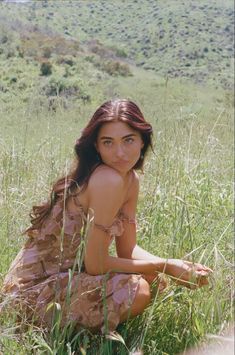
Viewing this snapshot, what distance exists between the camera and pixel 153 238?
2.53 metres

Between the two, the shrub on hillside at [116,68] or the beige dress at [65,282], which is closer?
the beige dress at [65,282]

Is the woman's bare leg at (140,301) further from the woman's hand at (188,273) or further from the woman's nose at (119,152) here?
the woman's nose at (119,152)

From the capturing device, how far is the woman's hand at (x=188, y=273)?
5.98 feet

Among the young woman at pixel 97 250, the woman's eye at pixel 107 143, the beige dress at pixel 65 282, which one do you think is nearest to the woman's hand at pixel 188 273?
the young woman at pixel 97 250

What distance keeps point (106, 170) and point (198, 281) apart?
46 centimetres

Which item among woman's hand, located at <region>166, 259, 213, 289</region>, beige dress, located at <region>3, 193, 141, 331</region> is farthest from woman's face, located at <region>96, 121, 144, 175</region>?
woman's hand, located at <region>166, 259, 213, 289</region>

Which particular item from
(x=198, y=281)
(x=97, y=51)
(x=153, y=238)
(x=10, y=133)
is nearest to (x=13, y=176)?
(x=10, y=133)

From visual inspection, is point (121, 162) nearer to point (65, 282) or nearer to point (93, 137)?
point (93, 137)

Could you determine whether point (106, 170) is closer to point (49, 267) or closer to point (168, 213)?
point (49, 267)

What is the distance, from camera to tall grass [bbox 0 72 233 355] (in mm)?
1773

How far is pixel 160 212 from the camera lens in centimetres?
271

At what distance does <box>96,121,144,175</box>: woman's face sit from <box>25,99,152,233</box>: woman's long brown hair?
19mm

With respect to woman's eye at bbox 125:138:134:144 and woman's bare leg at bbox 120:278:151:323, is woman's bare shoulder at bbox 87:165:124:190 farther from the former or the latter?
woman's bare leg at bbox 120:278:151:323

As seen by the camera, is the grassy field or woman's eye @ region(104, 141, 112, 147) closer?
the grassy field
